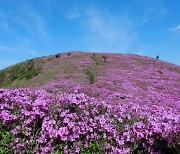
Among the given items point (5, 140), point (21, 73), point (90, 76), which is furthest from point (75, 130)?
point (21, 73)

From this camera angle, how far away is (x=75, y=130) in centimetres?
704

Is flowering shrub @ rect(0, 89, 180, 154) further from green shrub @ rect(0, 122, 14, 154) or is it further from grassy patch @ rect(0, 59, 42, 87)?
grassy patch @ rect(0, 59, 42, 87)

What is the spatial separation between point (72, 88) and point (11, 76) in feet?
34.2

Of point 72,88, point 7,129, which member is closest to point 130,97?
point 72,88

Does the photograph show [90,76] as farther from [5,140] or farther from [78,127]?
[5,140]

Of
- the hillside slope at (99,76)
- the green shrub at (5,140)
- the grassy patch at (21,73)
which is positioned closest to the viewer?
the green shrub at (5,140)

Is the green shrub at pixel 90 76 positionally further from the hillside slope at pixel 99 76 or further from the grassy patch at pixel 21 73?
the grassy patch at pixel 21 73

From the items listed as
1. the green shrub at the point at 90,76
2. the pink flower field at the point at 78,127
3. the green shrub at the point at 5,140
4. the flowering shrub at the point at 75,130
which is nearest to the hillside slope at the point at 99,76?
the green shrub at the point at 90,76

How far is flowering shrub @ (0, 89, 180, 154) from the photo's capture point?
22.2ft

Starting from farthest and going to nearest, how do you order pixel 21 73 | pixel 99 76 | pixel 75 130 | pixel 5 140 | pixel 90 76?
pixel 21 73, pixel 99 76, pixel 90 76, pixel 75 130, pixel 5 140

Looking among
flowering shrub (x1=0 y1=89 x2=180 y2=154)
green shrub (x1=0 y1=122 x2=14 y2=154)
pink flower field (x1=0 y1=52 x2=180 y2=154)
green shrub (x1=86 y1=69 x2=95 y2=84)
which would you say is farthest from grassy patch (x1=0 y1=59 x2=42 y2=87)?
green shrub (x1=0 y1=122 x2=14 y2=154)

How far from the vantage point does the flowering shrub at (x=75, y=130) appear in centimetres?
676

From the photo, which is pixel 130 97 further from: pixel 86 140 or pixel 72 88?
pixel 86 140

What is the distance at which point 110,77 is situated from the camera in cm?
2191
